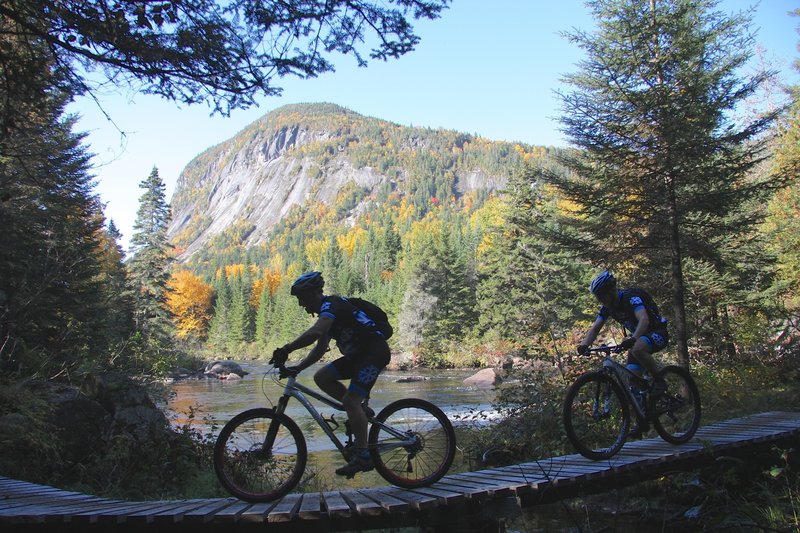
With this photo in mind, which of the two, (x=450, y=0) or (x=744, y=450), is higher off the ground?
(x=450, y=0)

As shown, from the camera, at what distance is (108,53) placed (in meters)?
6.05

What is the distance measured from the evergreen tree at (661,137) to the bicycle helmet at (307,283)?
9.36 meters

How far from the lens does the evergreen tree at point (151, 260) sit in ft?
136

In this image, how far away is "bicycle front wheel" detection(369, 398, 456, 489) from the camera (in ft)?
18.0

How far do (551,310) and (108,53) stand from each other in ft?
121

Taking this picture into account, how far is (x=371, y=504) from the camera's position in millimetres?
4867

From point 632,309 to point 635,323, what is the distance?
0.23m

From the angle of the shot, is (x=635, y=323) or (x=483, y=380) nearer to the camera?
(x=635, y=323)

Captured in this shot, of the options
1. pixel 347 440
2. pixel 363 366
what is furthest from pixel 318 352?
pixel 347 440

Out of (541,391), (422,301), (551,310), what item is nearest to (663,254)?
(541,391)

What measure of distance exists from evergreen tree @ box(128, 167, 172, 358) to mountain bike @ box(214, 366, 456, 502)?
38.6 m

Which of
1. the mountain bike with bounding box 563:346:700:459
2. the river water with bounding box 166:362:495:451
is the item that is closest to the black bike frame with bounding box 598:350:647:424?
the mountain bike with bounding box 563:346:700:459

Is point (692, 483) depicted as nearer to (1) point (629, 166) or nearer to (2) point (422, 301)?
(1) point (629, 166)

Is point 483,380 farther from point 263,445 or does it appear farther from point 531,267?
point 263,445
